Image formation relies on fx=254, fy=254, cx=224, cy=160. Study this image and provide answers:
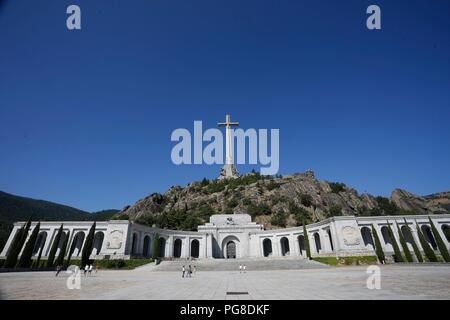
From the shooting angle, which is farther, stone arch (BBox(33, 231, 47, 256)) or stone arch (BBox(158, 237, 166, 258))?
stone arch (BBox(158, 237, 166, 258))

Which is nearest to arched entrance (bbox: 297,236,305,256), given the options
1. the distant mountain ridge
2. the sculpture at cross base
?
the sculpture at cross base

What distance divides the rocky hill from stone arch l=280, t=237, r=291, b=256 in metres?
18.3

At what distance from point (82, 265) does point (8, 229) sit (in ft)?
242

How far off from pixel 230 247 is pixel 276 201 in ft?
107

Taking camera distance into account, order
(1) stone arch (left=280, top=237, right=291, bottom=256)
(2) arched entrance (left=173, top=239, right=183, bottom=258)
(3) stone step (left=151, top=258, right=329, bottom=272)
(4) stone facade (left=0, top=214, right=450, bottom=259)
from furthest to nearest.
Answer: (2) arched entrance (left=173, top=239, right=183, bottom=258), (1) stone arch (left=280, top=237, right=291, bottom=256), (4) stone facade (left=0, top=214, right=450, bottom=259), (3) stone step (left=151, top=258, right=329, bottom=272)

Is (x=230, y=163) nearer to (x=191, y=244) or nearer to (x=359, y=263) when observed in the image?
(x=191, y=244)

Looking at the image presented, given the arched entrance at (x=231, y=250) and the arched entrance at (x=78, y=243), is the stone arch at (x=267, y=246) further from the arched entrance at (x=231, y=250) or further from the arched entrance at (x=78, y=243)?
the arched entrance at (x=78, y=243)

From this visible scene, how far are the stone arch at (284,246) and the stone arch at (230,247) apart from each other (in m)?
9.63

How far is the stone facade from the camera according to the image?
1611 inches

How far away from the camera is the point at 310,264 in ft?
116

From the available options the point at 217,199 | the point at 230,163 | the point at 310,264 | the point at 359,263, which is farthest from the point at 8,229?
the point at 359,263

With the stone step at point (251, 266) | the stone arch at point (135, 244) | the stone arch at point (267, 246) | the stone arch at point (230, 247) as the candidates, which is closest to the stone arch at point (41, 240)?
the stone arch at point (135, 244)

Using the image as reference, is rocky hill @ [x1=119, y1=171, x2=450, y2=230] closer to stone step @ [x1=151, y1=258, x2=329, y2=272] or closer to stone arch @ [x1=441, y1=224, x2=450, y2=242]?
stone arch @ [x1=441, y1=224, x2=450, y2=242]
